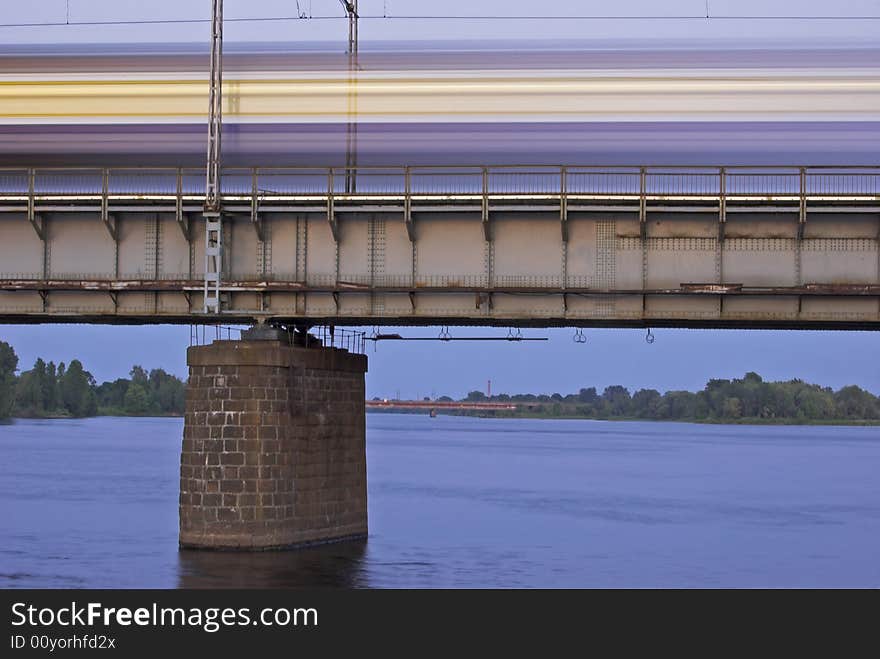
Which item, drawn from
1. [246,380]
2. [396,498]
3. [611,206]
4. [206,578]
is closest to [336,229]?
[246,380]

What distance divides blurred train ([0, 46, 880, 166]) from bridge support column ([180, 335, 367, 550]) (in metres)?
6.39

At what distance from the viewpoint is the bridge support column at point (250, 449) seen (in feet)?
140

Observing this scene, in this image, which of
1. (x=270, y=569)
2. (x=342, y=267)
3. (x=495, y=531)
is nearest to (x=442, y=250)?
(x=342, y=267)

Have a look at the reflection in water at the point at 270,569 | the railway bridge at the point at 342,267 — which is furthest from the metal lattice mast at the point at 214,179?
the reflection in water at the point at 270,569

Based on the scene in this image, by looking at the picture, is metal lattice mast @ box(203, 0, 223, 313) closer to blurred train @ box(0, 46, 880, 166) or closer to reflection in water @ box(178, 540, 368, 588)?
blurred train @ box(0, 46, 880, 166)

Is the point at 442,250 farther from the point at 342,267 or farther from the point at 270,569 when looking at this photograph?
the point at 270,569

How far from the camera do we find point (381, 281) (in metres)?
43.8

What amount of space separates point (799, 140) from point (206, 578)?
2089 cm

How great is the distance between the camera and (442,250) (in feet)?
143

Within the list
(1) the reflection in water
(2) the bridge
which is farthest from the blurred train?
(1) the reflection in water

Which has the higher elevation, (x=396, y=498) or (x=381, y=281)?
(x=381, y=281)

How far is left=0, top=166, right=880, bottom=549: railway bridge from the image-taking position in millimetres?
42219
